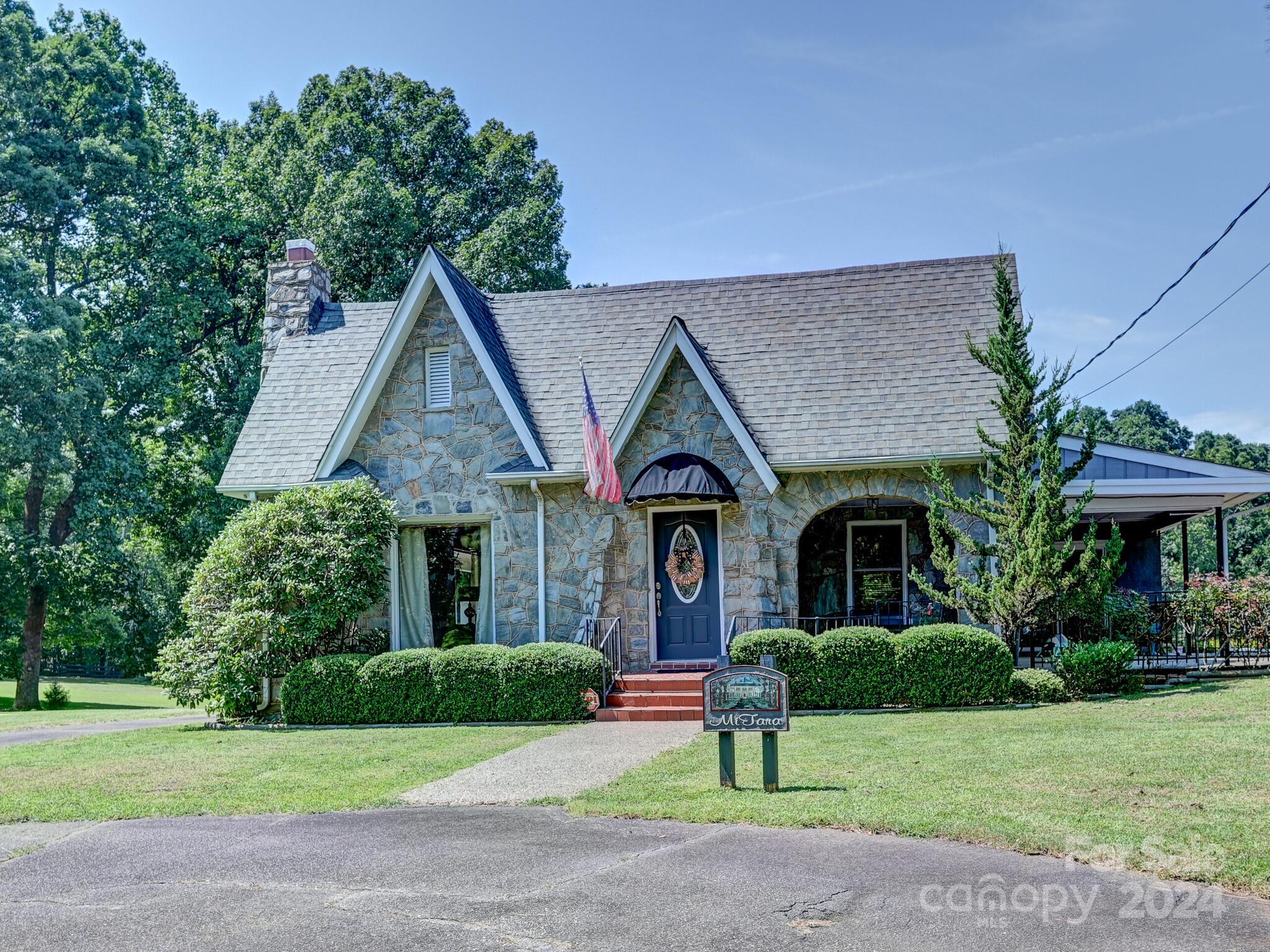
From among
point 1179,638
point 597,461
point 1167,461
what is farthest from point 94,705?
point 1167,461

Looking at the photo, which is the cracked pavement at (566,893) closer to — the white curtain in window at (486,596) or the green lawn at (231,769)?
the green lawn at (231,769)

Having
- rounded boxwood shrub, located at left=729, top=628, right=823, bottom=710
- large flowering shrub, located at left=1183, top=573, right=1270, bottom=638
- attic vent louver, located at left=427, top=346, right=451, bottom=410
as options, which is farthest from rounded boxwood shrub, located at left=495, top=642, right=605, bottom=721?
large flowering shrub, located at left=1183, top=573, right=1270, bottom=638

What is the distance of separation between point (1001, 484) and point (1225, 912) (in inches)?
410

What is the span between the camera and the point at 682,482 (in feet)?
52.2

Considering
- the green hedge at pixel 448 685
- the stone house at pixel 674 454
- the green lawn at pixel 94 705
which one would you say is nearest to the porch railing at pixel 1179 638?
the stone house at pixel 674 454

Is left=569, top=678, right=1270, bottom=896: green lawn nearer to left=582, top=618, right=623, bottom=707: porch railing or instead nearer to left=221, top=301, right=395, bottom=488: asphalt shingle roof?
left=582, top=618, right=623, bottom=707: porch railing

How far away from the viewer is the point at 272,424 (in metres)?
19.1

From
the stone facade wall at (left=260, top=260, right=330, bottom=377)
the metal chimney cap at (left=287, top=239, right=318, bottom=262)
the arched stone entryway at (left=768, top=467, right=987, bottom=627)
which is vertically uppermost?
the metal chimney cap at (left=287, top=239, right=318, bottom=262)

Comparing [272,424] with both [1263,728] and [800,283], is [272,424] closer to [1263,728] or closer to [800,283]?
[800,283]

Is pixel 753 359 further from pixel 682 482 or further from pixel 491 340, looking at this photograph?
pixel 491 340

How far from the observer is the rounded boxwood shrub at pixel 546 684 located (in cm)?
1439

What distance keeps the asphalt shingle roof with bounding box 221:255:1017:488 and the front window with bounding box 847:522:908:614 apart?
2593mm

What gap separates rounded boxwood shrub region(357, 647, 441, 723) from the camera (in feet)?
48.3

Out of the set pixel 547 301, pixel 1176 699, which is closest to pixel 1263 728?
pixel 1176 699
